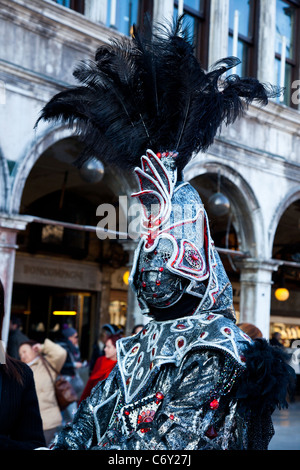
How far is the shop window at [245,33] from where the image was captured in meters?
12.6

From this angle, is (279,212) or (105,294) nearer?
(279,212)

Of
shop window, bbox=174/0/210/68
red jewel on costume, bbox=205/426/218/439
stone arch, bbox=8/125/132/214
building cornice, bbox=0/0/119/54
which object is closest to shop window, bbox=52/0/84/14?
building cornice, bbox=0/0/119/54

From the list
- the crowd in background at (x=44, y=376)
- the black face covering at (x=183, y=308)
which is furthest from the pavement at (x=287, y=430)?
the black face covering at (x=183, y=308)

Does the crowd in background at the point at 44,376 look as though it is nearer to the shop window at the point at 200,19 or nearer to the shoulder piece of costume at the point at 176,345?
the shoulder piece of costume at the point at 176,345

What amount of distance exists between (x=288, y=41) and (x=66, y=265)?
20.7 ft

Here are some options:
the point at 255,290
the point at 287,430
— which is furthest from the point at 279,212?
the point at 287,430

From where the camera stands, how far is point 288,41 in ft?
45.6

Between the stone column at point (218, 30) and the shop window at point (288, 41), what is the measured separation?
193 centimetres

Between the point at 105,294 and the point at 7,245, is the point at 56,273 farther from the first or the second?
the point at 7,245

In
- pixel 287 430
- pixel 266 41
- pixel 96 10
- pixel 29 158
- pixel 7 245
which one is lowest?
pixel 287 430

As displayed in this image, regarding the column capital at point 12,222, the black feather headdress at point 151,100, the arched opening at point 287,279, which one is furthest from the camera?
the arched opening at point 287,279

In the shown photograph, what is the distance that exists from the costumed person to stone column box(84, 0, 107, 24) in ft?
22.1
